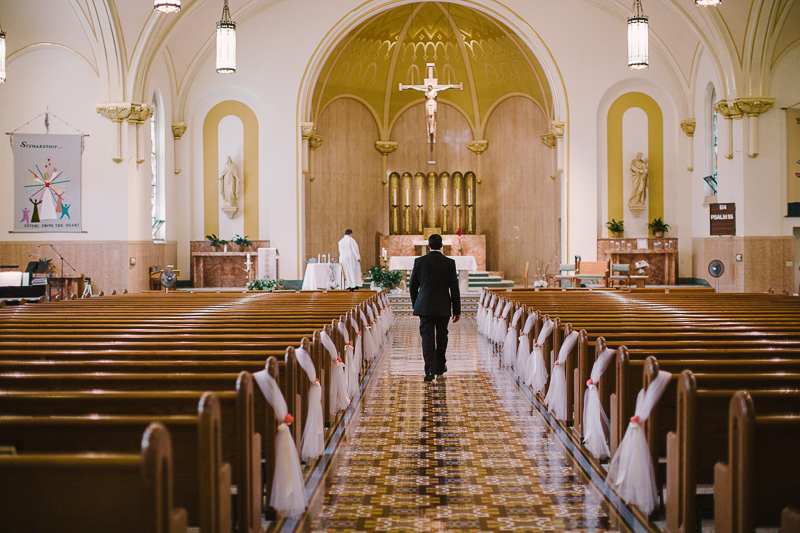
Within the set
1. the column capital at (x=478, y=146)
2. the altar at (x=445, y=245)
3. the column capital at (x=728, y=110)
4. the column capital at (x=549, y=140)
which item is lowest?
the altar at (x=445, y=245)

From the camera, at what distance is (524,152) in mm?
19234

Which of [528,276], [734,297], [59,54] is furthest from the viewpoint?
[528,276]

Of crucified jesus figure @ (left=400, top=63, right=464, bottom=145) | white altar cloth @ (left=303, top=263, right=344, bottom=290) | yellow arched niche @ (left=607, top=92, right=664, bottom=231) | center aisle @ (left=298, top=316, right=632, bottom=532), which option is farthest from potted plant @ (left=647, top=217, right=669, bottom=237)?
center aisle @ (left=298, top=316, right=632, bottom=532)

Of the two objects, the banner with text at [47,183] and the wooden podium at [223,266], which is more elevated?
the banner with text at [47,183]

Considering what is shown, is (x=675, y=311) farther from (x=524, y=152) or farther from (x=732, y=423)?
(x=524, y=152)

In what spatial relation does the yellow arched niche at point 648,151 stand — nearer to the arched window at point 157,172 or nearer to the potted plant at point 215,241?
the potted plant at point 215,241

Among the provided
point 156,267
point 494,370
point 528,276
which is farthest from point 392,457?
point 528,276

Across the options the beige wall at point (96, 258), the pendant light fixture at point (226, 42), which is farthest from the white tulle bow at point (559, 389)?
the beige wall at point (96, 258)

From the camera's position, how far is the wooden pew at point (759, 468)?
222 cm

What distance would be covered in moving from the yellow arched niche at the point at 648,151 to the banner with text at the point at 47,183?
12.5 metres

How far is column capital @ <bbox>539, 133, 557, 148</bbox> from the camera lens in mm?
17781

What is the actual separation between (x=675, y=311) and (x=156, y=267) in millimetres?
11863

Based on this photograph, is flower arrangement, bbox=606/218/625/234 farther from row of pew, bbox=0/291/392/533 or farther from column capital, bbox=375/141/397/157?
row of pew, bbox=0/291/392/533

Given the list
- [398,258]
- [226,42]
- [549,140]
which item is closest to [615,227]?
[549,140]
